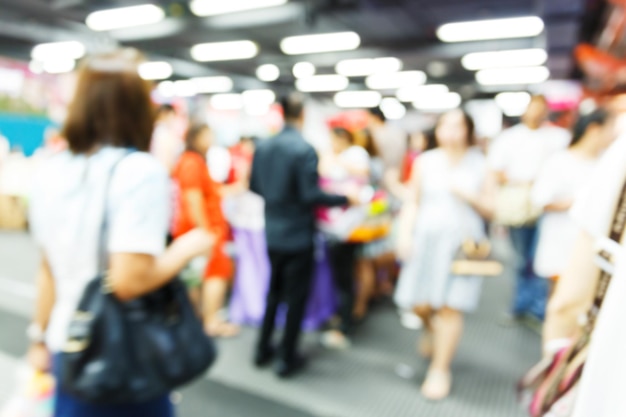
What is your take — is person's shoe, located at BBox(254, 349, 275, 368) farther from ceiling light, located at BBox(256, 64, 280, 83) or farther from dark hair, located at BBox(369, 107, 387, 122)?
ceiling light, located at BBox(256, 64, 280, 83)

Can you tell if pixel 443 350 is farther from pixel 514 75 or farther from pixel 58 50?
pixel 514 75

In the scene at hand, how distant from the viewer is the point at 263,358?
2.85m

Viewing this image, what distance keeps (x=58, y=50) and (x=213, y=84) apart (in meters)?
5.96

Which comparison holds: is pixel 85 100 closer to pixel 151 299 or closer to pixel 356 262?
pixel 151 299

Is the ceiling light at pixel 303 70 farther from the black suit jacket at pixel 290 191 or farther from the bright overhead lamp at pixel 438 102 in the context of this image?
the black suit jacket at pixel 290 191

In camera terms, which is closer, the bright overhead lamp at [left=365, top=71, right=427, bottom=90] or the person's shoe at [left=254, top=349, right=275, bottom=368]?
the person's shoe at [left=254, top=349, right=275, bottom=368]

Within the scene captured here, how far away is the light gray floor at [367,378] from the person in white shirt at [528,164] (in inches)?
12.3

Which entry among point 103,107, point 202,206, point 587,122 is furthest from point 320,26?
point 103,107

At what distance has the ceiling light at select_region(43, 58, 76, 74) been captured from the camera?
10.5m

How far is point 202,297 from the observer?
3.43 meters

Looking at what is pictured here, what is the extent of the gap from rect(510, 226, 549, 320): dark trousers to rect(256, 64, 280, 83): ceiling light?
34.5 ft

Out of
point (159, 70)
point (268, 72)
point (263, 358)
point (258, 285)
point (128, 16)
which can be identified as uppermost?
point (268, 72)

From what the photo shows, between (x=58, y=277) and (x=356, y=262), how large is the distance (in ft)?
8.92

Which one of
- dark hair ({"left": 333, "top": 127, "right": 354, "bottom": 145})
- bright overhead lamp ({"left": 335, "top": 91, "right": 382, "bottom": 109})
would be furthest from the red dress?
bright overhead lamp ({"left": 335, "top": 91, "right": 382, "bottom": 109})
